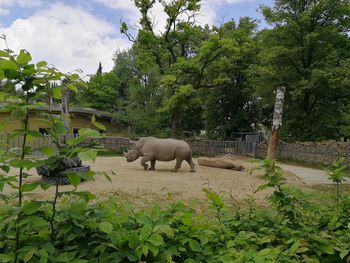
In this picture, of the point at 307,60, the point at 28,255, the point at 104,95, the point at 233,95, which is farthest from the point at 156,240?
the point at 104,95

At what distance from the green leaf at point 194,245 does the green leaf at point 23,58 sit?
3.52ft

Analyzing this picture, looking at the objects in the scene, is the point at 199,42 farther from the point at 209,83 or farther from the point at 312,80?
the point at 312,80

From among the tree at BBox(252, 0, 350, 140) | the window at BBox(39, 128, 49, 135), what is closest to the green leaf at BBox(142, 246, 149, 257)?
the window at BBox(39, 128, 49, 135)

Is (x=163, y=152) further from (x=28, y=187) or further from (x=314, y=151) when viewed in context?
(x=28, y=187)

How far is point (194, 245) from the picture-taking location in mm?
1623

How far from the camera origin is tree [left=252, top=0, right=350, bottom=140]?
22734 mm

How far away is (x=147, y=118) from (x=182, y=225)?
27.5 metres

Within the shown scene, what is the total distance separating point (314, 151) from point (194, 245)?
19.2 metres

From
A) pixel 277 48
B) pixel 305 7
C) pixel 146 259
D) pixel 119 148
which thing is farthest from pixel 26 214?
pixel 305 7

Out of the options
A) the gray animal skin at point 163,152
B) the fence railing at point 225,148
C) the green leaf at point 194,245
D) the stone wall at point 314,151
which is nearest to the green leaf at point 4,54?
the green leaf at point 194,245

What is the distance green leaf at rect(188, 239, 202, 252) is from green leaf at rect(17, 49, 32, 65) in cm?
107

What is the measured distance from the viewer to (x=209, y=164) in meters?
14.6

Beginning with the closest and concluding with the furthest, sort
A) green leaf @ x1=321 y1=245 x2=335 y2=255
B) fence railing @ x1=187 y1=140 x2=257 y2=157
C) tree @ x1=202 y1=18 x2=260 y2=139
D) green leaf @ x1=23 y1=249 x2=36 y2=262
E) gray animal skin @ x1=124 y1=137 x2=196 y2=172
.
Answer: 1. green leaf @ x1=23 y1=249 x2=36 y2=262
2. green leaf @ x1=321 y1=245 x2=335 y2=255
3. gray animal skin @ x1=124 y1=137 x2=196 y2=172
4. fence railing @ x1=187 y1=140 x2=257 y2=157
5. tree @ x1=202 y1=18 x2=260 y2=139

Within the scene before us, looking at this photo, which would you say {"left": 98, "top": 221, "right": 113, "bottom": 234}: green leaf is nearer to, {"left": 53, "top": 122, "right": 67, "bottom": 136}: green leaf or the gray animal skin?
{"left": 53, "top": 122, "right": 67, "bottom": 136}: green leaf
